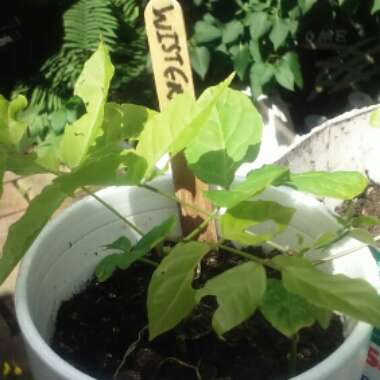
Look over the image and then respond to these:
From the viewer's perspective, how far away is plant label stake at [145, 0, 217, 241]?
2.07 ft

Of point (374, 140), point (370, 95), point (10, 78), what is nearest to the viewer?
point (374, 140)

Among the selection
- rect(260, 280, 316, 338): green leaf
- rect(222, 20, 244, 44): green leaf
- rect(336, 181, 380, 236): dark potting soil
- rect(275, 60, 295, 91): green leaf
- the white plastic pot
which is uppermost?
rect(260, 280, 316, 338): green leaf

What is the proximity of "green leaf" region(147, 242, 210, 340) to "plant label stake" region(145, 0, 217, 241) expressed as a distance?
A: 0.20 m

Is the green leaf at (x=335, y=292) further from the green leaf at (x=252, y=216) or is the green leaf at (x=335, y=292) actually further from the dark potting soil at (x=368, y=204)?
the dark potting soil at (x=368, y=204)

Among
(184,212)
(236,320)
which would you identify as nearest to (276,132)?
(184,212)

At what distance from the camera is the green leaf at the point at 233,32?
1.40m

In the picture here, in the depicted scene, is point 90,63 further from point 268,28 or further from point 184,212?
point 268,28

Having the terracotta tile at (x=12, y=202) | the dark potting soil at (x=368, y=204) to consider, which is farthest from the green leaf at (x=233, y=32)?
the terracotta tile at (x=12, y=202)

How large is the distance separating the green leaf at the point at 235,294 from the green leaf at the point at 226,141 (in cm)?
10

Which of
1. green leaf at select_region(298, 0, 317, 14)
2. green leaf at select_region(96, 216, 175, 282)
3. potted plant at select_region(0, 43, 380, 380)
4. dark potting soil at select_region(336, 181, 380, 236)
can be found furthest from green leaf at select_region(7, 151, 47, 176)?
green leaf at select_region(298, 0, 317, 14)

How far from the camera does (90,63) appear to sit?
547mm

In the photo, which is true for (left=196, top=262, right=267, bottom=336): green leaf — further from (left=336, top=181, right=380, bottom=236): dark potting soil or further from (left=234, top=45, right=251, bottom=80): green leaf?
(left=234, top=45, right=251, bottom=80): green leaf

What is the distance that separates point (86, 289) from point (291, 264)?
0.31 m

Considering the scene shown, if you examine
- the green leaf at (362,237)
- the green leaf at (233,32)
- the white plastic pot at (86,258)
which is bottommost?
the green leaf at (233,32)
